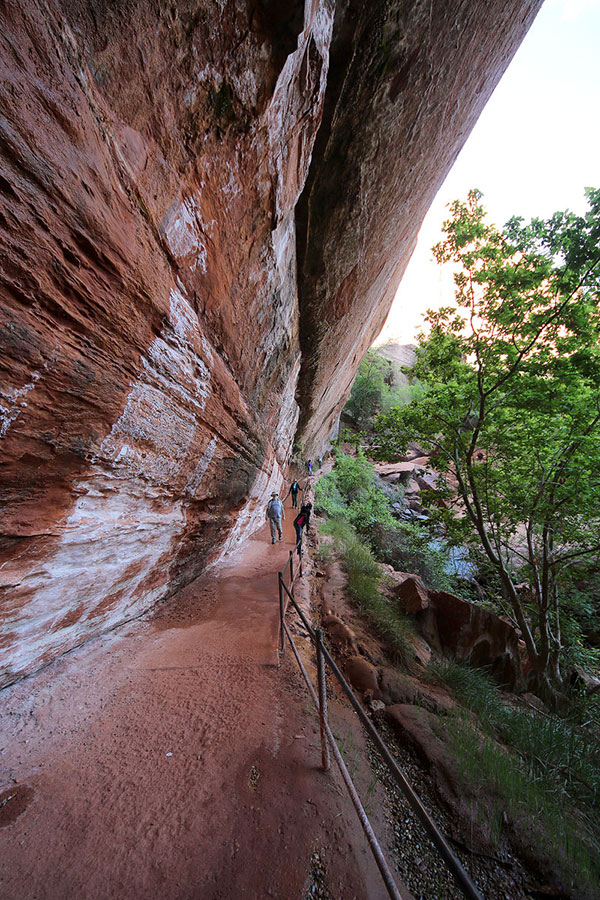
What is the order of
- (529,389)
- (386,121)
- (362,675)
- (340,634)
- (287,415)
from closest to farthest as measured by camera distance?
(362,675), (386,121), (340,634), (529,389), (287,415)

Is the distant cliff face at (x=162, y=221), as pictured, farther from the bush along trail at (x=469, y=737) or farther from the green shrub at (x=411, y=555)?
the green shrub at (x=411, y=555)

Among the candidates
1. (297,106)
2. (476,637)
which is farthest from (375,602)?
(297,106)

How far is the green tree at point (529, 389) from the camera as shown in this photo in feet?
17.5

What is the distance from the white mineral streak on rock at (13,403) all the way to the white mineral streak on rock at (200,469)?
2627mm

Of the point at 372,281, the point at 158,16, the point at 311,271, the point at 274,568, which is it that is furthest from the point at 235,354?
the point at 274,568

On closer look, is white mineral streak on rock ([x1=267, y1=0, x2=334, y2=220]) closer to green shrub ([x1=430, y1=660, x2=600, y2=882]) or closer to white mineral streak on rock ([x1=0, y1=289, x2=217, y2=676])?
white mineral streak on rock ([x1=0, y1=289, x2=217, y2=676])

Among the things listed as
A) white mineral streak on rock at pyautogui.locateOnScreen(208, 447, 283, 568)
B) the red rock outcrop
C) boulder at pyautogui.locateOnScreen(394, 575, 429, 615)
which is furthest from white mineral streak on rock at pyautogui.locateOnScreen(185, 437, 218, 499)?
boulder at pyautogui.locateOnScreen(394, 575, 429, 615)

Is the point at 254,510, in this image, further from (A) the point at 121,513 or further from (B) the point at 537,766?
(B) the point at 537,766

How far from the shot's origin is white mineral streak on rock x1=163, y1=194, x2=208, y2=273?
3016mm

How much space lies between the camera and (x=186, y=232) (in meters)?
3.20

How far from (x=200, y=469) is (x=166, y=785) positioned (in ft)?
11.2

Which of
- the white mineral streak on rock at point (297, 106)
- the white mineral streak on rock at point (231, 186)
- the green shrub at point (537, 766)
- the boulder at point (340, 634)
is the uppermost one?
the white mineral streak on rock at point (297, 106)

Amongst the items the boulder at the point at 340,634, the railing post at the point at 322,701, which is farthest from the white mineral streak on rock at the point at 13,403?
the boulder at the point at 340,634

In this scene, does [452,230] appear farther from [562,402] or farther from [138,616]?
[138,616]
